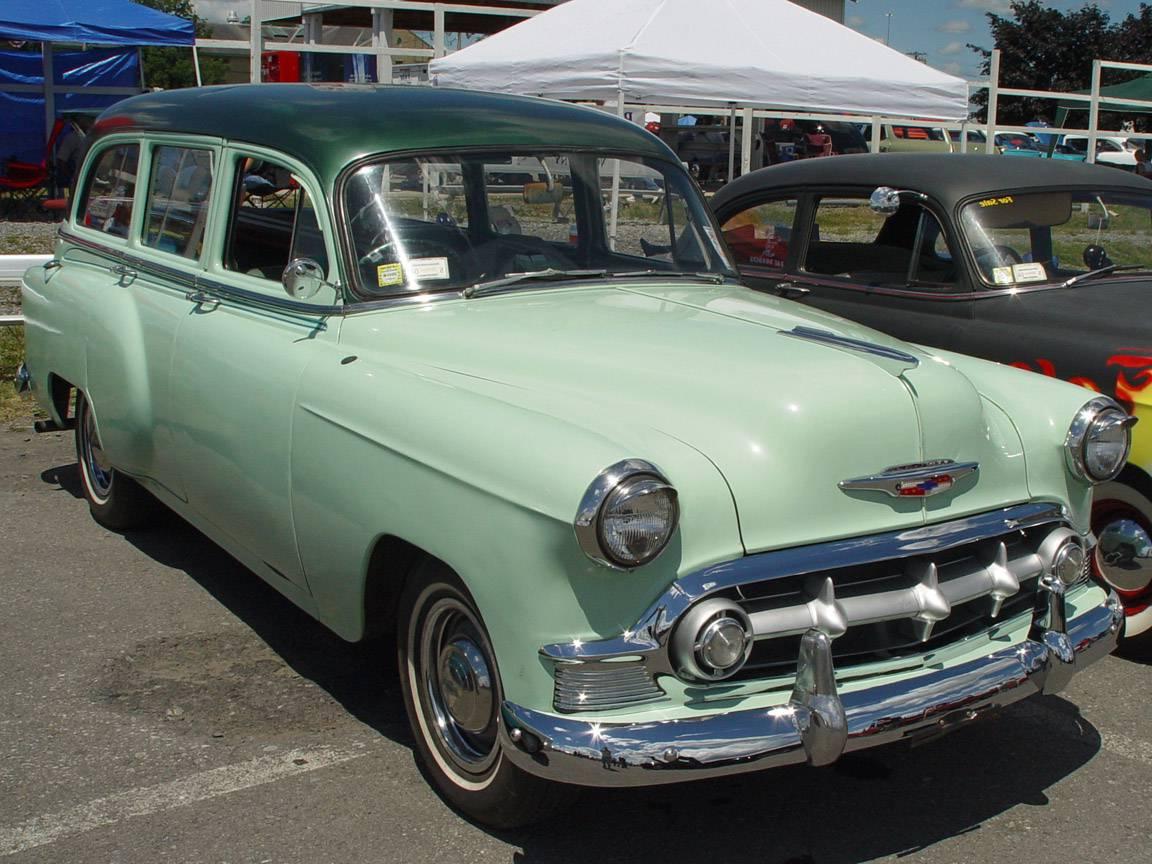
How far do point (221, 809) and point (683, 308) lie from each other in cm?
196

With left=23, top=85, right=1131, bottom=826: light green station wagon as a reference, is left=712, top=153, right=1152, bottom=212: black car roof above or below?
above

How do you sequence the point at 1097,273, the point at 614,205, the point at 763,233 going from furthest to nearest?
the point at 763,233 → the point at 1097,273 → the point at 614,205

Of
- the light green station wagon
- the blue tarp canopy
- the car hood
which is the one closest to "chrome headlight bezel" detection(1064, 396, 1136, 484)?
the light green station wagon

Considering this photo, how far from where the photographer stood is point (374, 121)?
416 cm

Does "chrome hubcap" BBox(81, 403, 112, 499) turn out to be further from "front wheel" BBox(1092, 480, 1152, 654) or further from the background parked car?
"front wheel" BBox(1092, 480, 1152, 654)

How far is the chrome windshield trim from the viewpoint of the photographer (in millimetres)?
2785

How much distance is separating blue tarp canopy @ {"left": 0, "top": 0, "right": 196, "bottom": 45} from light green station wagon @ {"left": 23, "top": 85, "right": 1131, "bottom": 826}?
1102cm

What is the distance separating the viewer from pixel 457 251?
4.08m

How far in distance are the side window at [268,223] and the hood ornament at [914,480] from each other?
1.78m

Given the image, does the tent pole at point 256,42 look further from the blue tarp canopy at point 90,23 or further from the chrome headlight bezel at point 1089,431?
the chrome headlight bezel at point 1089,431

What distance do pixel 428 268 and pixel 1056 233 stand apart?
9.38 feet

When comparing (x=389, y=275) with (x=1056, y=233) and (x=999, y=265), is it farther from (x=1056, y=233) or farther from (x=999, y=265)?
(x=1056, y=233)

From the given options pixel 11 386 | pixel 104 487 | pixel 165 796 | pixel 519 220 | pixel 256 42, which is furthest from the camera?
pixel 256 42

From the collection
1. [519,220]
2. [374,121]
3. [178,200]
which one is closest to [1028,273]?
[519,220]
